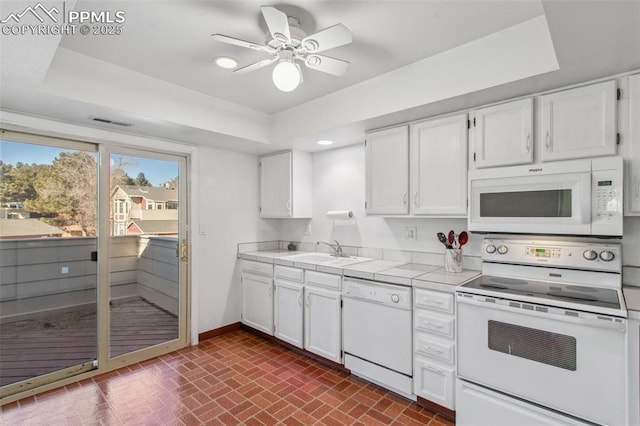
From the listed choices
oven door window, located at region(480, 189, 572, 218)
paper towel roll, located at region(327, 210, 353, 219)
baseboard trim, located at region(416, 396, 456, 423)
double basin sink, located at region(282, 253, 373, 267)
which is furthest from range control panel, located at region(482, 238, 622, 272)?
paper towel roll, located at region(327, 210, 353, 219)

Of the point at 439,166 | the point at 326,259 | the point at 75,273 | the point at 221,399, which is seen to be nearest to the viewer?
the point at 221,399

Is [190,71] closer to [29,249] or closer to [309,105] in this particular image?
[309,105]

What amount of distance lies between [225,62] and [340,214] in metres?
1.85

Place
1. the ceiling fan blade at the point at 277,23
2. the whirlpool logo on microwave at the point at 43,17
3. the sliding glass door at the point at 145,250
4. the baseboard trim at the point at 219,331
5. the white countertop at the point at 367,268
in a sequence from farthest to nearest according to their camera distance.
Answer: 1. the baseboard trim at the point at 219,331
2. the sliding glass door at the point at 145,250
3. the white countertop at the point at 367,268
4. the ceiling fan blade at the point at 277,23
5. the whirlpool logo on microwave at the point at 43,17

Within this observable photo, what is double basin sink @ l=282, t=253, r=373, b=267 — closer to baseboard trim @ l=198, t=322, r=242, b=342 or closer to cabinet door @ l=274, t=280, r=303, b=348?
cabinet door @ l=274, t=280, r=303, b=348

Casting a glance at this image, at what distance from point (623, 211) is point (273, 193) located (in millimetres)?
3150

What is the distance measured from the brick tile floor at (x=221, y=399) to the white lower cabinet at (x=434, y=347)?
180 millimetres

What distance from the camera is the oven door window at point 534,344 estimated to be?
1.67 m

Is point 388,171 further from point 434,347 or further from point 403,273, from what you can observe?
point 434,347

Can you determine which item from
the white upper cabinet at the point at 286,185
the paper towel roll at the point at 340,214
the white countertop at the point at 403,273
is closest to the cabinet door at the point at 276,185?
the white upper cabinet at the point at 286,185

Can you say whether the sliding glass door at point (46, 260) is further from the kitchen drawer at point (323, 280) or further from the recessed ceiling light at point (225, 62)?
the kitchen drawer at point (323, 280)

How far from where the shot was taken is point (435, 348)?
2.15 m

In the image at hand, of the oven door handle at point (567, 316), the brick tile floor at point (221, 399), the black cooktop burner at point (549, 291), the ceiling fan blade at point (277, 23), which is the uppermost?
the ceiling fan blade at point (277, 23)

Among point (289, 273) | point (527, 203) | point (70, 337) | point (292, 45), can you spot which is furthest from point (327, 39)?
point (70, 337)
